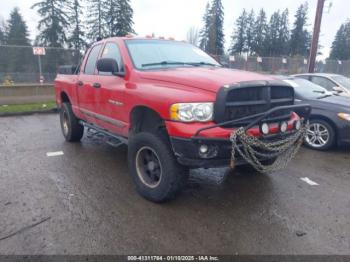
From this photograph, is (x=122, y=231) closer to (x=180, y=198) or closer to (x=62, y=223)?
(x=62, y=223)

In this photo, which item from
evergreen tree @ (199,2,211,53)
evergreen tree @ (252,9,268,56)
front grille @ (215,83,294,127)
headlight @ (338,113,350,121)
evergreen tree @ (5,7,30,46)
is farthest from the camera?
evergreen tree @ (252,9,268,56)

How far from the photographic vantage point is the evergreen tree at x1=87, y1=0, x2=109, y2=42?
36938 mm

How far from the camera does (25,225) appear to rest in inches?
120

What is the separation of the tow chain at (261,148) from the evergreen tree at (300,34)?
64678 millimetres

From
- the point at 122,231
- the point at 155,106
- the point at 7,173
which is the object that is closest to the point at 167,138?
the point at 155,106

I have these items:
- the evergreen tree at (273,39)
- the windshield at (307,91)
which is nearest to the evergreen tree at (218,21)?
the evergreen tree at (273,39)

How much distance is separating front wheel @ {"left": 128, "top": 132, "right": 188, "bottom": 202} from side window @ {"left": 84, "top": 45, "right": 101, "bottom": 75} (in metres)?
2.01

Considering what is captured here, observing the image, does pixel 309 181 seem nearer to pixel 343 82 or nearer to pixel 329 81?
pixel 329 81

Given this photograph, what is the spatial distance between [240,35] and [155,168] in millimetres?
63942

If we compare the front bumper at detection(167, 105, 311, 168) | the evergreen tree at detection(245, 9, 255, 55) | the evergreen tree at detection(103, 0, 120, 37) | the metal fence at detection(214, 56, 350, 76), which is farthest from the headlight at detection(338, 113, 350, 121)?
the evergreen tree at detection(245, 9, 255, 55)

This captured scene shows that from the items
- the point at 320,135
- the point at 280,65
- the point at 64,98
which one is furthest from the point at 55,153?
the point at 280,65

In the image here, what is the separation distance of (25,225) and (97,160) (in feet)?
7.24

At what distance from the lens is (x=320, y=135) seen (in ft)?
20.0

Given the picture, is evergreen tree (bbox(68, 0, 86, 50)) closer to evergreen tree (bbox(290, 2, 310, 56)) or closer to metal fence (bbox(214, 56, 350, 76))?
metal fence (bbox(214, 56, 350, 76))
